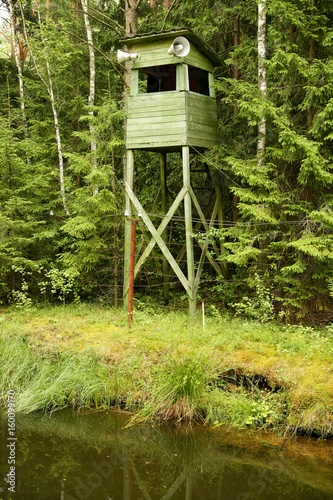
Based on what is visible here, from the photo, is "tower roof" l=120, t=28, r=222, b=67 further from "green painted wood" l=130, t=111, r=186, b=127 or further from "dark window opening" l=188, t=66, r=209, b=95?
"green painted wood" l=130, t=111, r=186, b=127

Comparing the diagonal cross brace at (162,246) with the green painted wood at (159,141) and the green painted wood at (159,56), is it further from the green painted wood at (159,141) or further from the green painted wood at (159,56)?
the green painted wood at (159,56)

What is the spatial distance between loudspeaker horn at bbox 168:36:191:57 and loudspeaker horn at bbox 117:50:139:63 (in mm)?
1007

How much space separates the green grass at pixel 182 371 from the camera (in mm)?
5719

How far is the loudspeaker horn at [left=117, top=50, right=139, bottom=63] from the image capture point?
8391mm

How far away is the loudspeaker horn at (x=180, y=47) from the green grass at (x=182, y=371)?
5.10 meters

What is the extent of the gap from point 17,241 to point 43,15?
11826mm

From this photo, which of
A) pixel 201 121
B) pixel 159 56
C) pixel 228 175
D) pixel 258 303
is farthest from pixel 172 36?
pixel 258 303

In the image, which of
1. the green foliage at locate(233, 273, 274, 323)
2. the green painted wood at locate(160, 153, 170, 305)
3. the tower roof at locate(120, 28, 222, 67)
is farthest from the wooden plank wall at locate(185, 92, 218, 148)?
the green foliage at locate(233, 273, 274, 323)

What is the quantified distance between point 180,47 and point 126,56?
46.9 inches

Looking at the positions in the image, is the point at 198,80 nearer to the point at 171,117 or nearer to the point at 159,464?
the point at 171,117

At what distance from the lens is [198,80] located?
10578 millimetres

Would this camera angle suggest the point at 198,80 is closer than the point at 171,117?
No

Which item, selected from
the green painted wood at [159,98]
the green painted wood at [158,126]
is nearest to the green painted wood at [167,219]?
the green painted wood at [158,126]

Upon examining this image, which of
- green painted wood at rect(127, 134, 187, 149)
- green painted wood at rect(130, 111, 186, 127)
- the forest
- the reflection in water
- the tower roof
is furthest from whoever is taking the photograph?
green painted wood at rect(130, 111, 186, 127)
